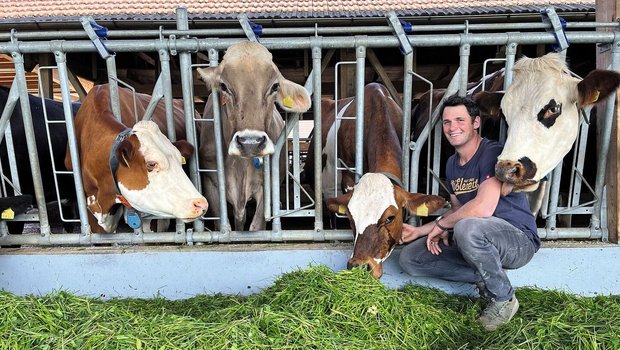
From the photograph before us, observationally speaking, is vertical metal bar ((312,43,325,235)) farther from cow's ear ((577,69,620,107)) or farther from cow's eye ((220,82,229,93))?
cow's ear ((577,69,620,107))

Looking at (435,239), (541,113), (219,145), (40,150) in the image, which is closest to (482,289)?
(435,239)

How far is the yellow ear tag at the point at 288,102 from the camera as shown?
3.58 metres

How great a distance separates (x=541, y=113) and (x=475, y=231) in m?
0.88

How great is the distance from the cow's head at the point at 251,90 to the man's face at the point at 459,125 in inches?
39.2

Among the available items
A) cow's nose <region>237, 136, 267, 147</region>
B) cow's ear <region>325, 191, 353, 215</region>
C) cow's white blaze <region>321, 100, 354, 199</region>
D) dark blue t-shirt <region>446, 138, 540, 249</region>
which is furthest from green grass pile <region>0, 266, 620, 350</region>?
cow's white blaze <region>321, 100, 354, 199</region>

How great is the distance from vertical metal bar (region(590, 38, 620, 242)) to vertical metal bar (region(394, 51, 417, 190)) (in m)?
1.33

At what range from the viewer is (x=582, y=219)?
543 centimetres

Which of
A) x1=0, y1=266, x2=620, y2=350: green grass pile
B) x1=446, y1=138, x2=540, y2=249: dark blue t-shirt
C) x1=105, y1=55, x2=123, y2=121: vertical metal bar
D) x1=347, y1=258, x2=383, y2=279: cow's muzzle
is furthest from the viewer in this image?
x1=105, y1=55, x2=123, y2=121: vertical metal bar

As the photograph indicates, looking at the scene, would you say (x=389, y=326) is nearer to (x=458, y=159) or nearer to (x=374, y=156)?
(x=458, y=159)

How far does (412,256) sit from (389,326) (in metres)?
0.93

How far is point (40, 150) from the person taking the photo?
5.03m

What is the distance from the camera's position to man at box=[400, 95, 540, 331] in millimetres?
2949

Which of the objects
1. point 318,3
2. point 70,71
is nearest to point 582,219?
point 318,3

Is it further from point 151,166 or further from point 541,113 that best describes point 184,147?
point 541,113
